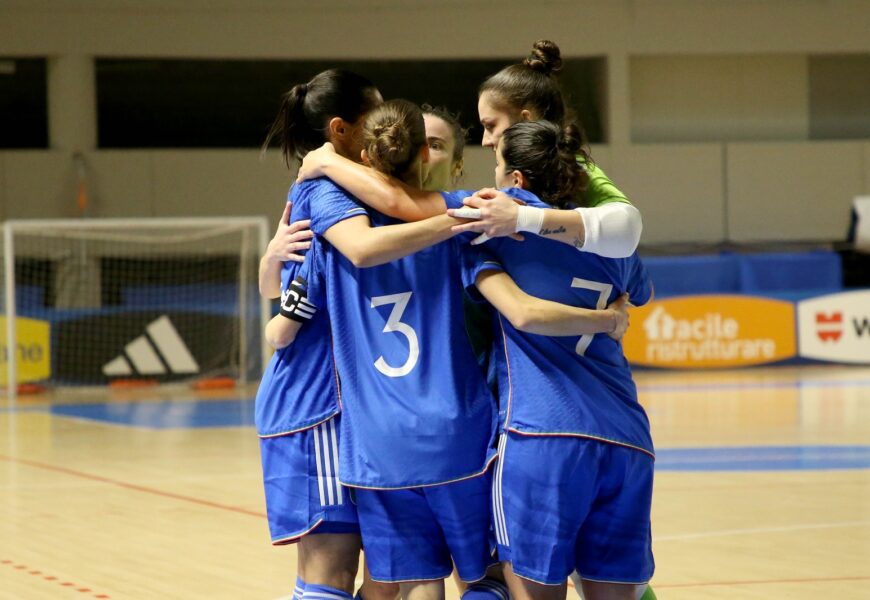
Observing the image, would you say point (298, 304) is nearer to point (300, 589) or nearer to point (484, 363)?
point (484, 363)

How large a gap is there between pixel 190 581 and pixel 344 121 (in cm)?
263

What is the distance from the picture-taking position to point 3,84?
63.1 ft

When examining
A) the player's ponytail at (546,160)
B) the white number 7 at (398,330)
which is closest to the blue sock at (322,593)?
the white number 7 at (398,330)

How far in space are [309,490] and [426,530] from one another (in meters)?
0.34

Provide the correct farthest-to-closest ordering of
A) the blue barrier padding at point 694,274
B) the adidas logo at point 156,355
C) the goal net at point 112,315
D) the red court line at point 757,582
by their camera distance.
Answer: the blue barrier padding at point 694,274 < the adidas logo at point 156,355 < the goal net at point 112,315 < the red court line at point 757,582

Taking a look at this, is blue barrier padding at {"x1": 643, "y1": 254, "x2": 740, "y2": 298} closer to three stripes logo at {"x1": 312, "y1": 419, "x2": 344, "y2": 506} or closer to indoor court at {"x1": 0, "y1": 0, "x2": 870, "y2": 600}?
indoor court at {"x1": 0, "y1": 0, "x2": 870, "y2": 600}

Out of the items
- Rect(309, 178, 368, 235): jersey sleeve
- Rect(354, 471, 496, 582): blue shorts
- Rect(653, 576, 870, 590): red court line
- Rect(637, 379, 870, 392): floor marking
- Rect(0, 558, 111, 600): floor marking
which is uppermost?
Rect(309, 178, 368, 235): jersey sleeve

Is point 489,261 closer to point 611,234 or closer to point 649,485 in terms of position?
point 611,234

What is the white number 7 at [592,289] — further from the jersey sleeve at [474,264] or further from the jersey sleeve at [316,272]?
the jersey sleeve at [316,272]

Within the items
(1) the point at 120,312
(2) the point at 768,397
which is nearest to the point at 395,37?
(1) the point at 120,312

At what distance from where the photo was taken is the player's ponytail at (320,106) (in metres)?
3.01

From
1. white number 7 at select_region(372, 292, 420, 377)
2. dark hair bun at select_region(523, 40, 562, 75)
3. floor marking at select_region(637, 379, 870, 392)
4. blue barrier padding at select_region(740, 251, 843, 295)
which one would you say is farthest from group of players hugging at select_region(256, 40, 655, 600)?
blue barrier padding at select_region(740, 251, 843, 295)

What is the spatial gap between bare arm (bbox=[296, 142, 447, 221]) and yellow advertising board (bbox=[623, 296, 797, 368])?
1345 centimetres

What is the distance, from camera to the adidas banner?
15328 mm
